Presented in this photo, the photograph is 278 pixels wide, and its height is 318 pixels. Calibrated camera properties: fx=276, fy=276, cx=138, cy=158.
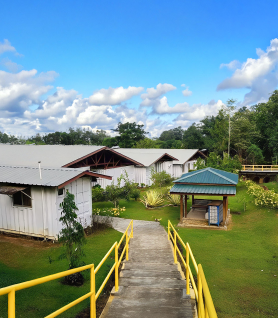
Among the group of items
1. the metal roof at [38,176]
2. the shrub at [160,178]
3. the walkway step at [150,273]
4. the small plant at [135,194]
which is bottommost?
the walkway step at [150,273]

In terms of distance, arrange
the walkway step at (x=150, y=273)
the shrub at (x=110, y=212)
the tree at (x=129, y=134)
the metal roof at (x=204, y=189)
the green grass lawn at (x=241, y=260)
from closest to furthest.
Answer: the green grass lawn at (x=241, y=260), the walkway step at (x=150, y=273), the metal roof at (x=204, y=189), the shrub at (x=110, y=212), the tree at (x=129, y=134)

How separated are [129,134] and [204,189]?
5033cm

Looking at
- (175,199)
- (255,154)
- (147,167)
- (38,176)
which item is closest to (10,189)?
(38,176)

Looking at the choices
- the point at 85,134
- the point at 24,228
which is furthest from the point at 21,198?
the point at 85,134

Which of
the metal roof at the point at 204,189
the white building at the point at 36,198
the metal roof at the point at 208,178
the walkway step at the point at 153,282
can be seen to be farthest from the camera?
the metal roof at the point at 208,178

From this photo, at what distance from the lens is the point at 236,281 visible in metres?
7.83

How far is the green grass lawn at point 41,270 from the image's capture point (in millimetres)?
6152

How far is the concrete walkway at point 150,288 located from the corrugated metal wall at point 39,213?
3.41 meters

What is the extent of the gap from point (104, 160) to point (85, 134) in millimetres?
76057

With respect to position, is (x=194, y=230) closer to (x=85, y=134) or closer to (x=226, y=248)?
(x=226, y=248)

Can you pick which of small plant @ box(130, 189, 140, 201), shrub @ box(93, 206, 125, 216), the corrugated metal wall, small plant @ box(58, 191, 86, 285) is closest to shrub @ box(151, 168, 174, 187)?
small plant @ box(130, 189, 140, 201)

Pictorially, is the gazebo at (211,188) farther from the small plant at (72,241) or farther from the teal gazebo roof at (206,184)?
the small plant at (72,241)

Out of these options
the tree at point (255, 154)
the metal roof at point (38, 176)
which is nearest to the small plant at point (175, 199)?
the metal roof at point (38, 176)

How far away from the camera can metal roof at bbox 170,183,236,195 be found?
13562 mm
